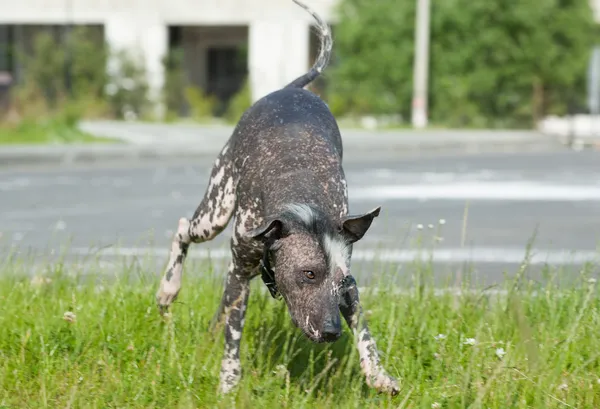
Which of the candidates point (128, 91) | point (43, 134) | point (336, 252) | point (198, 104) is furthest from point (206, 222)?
point (128, 91)

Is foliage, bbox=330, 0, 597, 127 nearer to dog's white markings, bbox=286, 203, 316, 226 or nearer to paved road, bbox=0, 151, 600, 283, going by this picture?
paved road, bbox=0, 151, 600, 283

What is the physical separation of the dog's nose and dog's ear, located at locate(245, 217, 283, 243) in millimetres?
403

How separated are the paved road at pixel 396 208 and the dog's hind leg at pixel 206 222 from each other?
41 cm

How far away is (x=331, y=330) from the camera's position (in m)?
3.78

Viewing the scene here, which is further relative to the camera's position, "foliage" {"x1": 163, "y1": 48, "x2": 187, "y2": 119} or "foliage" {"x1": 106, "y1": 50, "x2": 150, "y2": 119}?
"foliage" {"x1": 163, "y1": 48, "x2": 187, "y2": 119}

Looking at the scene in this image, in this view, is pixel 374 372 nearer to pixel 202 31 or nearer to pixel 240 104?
pixel 240 104

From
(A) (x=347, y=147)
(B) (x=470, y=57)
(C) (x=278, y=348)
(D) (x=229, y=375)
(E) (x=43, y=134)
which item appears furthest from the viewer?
(B) (x=470, y=57)

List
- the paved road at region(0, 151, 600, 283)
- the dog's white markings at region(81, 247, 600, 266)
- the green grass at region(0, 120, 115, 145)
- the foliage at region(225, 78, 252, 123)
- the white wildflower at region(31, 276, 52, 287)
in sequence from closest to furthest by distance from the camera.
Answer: the white wildflower at region(31, 276, 52, 287)
the dog's white markings at region(81, 247, 600, 266)
the paved road at region(0, 151, 600, 283)
the green grass at region(0, 120, 115, 145)
the foliage at region(225, 78, 252, 123)

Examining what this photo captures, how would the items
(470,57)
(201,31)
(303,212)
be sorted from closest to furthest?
(303,212)
(470,57)
(201,31)

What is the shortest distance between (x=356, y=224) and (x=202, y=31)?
126 ft

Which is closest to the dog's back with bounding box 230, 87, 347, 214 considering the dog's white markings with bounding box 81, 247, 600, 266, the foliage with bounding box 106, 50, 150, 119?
the dog's white markings with bounding box 81, 247, 600, 266

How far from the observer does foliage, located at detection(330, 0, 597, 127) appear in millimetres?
30938

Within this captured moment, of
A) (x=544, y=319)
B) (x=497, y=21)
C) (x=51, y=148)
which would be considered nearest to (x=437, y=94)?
(x=497, y=21)

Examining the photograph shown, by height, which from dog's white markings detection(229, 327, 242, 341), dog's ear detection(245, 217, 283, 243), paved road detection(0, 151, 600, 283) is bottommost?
paved road detection(0, 151, 600, 283)
